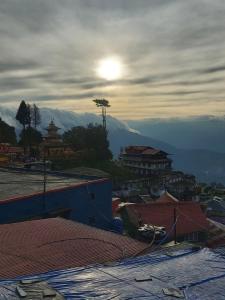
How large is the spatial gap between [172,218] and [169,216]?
1.19 ft

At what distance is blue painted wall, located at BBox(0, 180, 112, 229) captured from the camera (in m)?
19.9

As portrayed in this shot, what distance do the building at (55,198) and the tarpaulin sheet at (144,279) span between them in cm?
1075

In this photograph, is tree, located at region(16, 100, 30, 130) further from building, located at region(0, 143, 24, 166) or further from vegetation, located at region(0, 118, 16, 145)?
building, located at region(0, 143, 24, 166)

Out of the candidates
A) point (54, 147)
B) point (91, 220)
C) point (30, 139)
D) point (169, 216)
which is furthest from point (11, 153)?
point (91, 220)

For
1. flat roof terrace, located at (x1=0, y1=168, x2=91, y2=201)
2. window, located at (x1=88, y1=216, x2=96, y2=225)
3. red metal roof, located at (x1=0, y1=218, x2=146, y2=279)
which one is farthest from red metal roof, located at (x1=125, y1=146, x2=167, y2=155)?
red metal roof, located at (x1=0, y1=218, x2=146, y2=279)

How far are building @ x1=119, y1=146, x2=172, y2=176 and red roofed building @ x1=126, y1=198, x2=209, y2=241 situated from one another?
44.0 metres

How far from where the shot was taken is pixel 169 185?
245 feet

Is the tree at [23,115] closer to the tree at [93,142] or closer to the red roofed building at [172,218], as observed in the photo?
the tree at [93,142]

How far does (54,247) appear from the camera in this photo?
13.7 meters

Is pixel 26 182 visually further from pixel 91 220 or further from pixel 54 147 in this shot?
pixel 54 147

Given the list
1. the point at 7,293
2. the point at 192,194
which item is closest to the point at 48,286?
the point at 7,293

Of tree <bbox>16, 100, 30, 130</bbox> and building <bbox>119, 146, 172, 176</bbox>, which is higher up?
tree <bbox>16, 100, 30, 130</bbox>

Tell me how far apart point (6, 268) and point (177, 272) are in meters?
5.33

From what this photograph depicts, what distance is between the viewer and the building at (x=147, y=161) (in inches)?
3370
